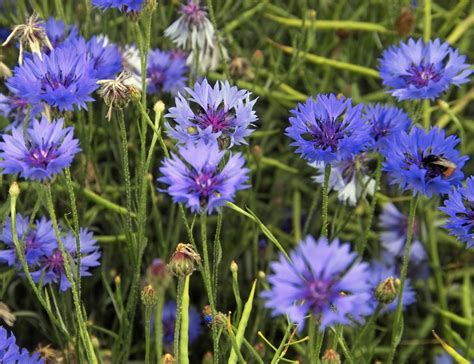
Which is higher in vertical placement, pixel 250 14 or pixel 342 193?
pixel 250 14

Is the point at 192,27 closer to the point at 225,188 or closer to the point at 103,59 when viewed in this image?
the point at 103,59

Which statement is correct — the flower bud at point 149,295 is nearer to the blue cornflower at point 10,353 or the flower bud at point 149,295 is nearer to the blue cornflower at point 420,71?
the blue cornflower at point 10,353

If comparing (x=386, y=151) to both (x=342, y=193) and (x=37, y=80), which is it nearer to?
(x=342, y=193)

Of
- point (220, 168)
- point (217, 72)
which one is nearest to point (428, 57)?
point (220, 168)

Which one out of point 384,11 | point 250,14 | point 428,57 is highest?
point 384,11

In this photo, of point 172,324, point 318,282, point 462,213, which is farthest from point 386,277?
point 318,282

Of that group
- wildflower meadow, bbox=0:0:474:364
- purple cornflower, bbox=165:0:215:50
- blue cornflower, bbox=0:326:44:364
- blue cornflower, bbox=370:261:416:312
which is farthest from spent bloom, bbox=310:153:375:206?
blue cornflower, bbox=0:326:44:364

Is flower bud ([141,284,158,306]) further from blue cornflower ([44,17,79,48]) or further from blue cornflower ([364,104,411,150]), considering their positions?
blue cornflower ([44,17,79,48])

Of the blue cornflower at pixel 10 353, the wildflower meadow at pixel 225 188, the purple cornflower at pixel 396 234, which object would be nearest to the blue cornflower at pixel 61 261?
the wildflower meadow at pixel 225 188

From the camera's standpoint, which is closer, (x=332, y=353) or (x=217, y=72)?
(x=332, y=353)
